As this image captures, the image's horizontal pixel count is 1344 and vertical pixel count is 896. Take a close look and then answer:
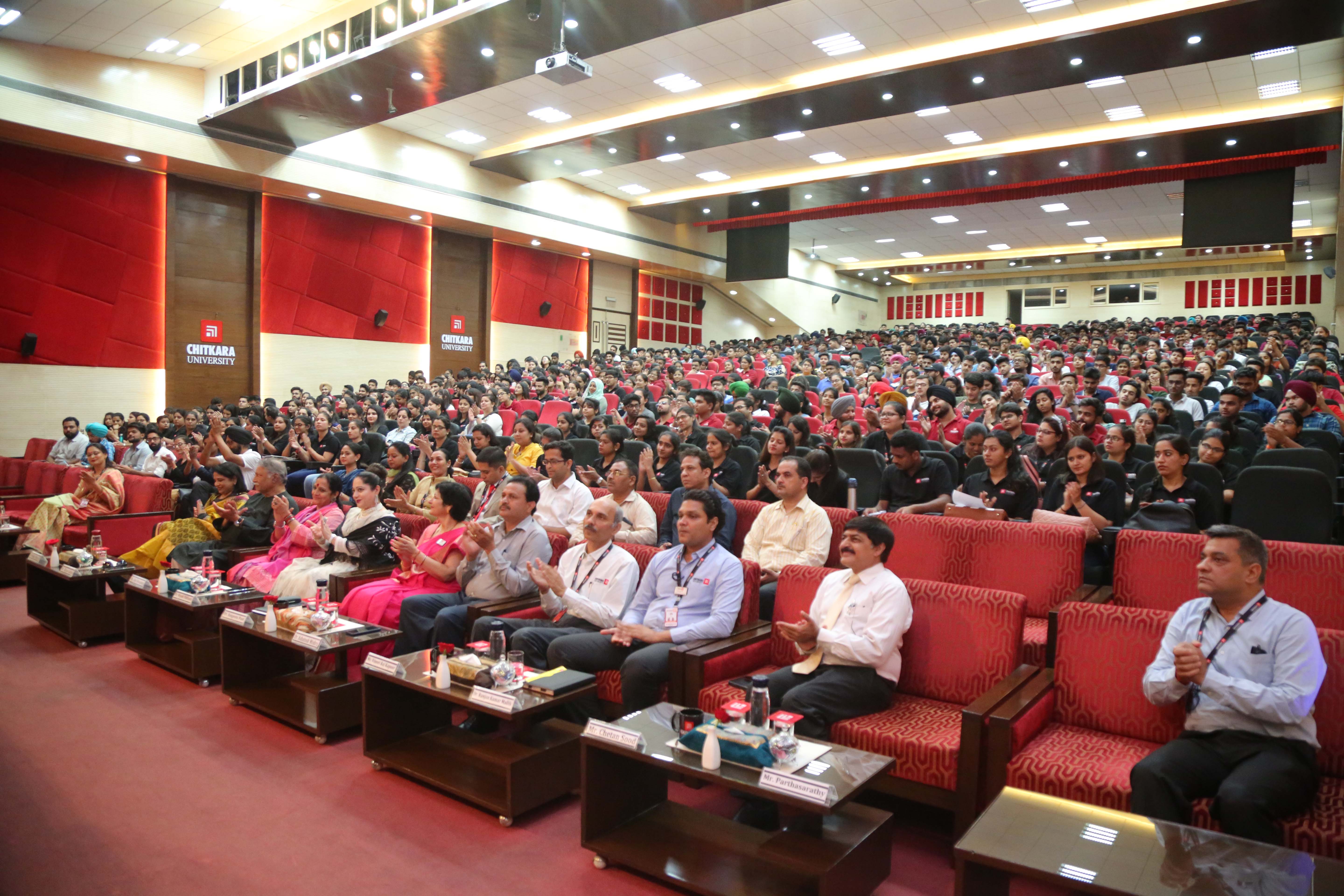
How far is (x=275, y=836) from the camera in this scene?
8.31 feet

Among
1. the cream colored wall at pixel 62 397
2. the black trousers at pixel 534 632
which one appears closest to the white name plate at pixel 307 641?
the black trousers at pixel 534 632

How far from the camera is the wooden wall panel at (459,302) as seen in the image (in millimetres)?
15367

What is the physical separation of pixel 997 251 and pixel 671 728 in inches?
863

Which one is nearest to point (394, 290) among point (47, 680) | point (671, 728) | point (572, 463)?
point (572, 463)

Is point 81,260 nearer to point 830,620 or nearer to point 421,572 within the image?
point 421,572

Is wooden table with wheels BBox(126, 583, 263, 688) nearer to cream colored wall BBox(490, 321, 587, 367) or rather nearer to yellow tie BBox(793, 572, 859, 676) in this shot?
yellow tie BBox(793, 572, 859, 676)

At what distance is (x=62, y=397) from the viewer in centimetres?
1055

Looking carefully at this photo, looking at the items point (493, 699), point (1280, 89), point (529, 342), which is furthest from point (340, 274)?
point (1280, 89)

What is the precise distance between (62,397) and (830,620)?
37.8 ft

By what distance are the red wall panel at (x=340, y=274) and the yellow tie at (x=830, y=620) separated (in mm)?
12237

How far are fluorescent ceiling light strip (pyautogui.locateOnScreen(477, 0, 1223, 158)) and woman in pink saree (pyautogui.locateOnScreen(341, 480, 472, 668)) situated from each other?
25.7ft

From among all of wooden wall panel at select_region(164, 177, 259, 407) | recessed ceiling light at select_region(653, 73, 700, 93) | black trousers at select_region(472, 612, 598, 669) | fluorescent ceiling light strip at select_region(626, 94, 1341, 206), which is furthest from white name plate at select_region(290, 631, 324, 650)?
fluorescent ceiling light strip at select_region(626, 94, 1341, 206)

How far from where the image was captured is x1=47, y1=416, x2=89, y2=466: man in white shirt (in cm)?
832

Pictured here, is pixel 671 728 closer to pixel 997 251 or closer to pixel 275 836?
pixel 275 836
